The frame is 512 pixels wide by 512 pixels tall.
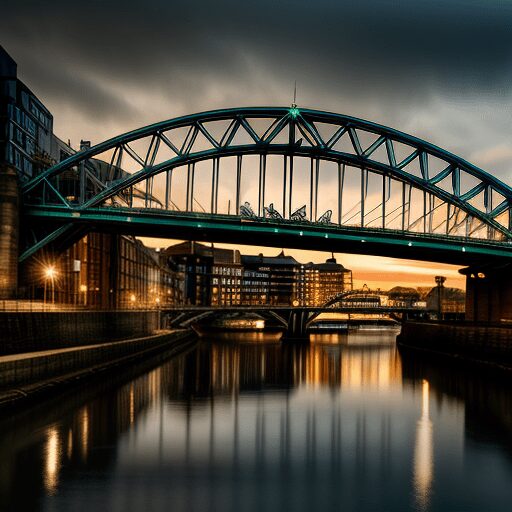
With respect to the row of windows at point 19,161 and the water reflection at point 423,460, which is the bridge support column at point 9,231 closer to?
the row of windows at point 19,161

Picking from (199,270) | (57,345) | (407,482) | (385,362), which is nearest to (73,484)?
(407,482)

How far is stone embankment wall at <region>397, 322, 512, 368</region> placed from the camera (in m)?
55.7

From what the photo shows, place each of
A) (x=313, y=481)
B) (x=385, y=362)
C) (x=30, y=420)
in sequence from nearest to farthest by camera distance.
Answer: (x=313, y=481) < (x=30, y=420) < (x=385, y=362)

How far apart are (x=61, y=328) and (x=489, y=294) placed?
51964 mm

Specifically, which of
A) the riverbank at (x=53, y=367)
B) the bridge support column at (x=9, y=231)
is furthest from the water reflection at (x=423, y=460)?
the bridge support column at (x=9, y=231)

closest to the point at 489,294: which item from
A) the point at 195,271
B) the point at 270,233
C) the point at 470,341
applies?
the point at 470,341

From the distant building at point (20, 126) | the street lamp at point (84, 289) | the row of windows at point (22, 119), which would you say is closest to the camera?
the distant building at point (20, 126)

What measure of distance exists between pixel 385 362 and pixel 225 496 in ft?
188

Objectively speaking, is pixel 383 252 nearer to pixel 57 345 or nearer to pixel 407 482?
pixel 57 345

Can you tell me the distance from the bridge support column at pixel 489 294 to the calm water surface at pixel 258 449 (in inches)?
954

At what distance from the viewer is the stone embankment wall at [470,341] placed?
183 feet

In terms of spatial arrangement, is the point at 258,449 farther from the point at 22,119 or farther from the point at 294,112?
the point at 294,112

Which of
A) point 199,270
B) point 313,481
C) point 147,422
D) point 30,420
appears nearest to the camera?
point 313,481

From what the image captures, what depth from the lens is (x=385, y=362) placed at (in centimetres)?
7500
